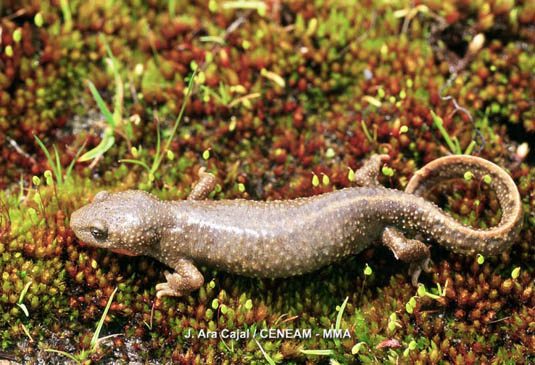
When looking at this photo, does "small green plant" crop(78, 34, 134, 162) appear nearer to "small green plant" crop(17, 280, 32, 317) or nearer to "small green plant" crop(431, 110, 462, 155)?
"small green plant" crop(17, 280, 32, 317)

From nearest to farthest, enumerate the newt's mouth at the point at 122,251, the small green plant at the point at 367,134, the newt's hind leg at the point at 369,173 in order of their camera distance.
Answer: the newt's mouth at the point at 122,251 → the newt's hind leg at the point at 369,173 → the small green plant at the point at 367,134

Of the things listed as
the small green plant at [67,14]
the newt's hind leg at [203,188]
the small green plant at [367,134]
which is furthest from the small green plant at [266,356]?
the small green plant at [67,14]

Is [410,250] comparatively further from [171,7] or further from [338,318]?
[171,7]

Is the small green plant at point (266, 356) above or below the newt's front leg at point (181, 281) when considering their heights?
below

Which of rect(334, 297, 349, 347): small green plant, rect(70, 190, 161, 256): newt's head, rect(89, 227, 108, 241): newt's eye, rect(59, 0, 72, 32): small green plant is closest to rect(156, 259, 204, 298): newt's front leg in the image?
rect(70, 190, 161, 256): newt's head

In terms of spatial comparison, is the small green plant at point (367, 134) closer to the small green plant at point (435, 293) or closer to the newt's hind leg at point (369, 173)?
the newt's hind leg at point (369, 173)

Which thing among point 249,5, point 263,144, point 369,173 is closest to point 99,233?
point 263,144

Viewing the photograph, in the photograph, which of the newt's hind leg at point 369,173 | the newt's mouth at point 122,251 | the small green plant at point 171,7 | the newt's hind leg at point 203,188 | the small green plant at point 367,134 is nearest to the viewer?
the newt's mouth at point 122,251
